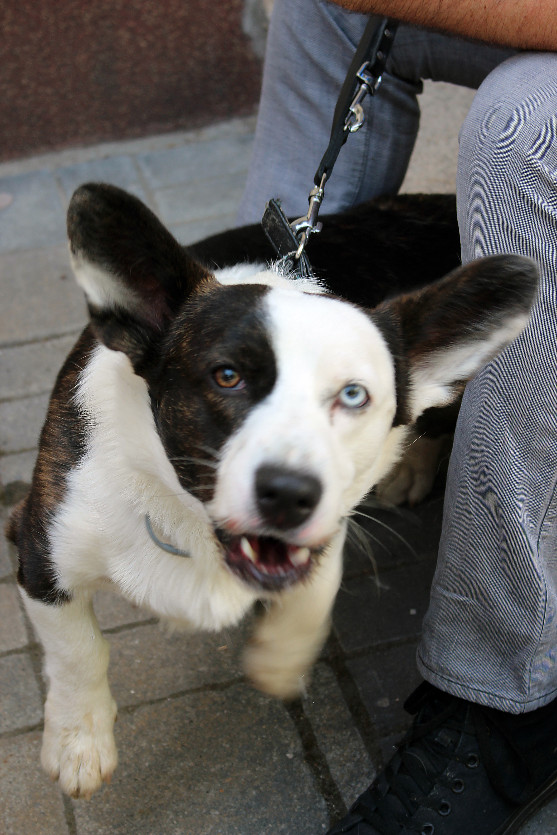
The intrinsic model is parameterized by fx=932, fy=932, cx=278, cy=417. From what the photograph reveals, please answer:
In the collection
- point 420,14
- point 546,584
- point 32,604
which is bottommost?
point 32,604

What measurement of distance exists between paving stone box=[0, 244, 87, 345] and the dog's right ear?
6.53 feet

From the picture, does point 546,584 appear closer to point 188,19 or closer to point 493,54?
point 493,54

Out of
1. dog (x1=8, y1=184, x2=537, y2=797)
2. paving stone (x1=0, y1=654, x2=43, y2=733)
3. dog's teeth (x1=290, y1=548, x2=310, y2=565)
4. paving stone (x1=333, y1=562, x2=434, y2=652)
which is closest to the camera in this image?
dog (x1=8, y1=184, x2=537, y2=797)

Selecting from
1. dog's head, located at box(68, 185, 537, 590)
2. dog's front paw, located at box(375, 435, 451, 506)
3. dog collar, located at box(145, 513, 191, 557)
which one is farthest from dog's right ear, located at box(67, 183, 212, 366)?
dog's front paw, located at box(375, 435, 451, 506)

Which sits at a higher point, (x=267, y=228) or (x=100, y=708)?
(x=267, y=228)

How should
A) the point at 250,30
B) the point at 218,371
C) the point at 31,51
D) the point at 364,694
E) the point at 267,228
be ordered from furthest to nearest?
the point at 250,30
the point at 31,51
the point at 364,694
the point at 267,228
the point at 218,371

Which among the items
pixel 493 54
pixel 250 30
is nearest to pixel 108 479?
pixel 493 54

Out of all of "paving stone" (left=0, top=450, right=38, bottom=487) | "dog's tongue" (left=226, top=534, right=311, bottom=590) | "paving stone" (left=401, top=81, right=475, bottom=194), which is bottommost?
"paving stone" (left=0, top=450, right=38, bottom=487)

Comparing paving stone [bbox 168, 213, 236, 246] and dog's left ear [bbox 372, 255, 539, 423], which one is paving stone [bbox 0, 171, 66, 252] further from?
dog's left ear [bbox 372, 255, 539, 423]

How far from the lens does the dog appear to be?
5.41 ft

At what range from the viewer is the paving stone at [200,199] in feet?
14.3

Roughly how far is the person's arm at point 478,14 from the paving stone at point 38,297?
6.96ft

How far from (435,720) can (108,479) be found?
985 mm

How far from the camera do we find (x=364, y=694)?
8.30ft
